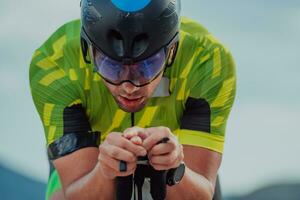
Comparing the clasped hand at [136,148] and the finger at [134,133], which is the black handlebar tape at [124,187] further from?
the finger at [134,133]

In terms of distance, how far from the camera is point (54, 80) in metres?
3.46

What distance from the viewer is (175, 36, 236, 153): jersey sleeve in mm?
3516

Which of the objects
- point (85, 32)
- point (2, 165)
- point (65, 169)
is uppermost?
point (85, 32)

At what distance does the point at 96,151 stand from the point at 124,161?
25.6 inches

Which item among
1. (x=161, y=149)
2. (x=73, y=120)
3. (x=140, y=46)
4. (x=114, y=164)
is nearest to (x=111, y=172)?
(x=114, y=164)

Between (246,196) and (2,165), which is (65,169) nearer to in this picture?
(246,196)

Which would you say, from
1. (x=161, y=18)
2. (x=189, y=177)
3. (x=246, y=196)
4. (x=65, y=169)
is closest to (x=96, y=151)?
(x=65, y=169)

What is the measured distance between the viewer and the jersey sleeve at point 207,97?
11.5 ft

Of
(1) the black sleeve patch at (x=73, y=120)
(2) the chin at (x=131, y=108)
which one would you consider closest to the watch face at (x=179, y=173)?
(2) the chin at (x=131, y=108)

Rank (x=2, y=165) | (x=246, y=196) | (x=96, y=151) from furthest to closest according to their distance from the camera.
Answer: (x=2, y=165), (x=246, y=196), (x=96, y=151)

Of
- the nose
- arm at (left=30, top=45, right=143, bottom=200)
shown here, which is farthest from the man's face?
arm at (left=30, top=45, right=143, bottom=200)

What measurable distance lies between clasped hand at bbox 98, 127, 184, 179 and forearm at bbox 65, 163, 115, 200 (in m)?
0.25

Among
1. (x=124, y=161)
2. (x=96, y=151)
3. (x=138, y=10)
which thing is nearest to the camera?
(x=124, y=161)

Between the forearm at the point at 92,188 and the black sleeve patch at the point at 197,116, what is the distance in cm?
52
